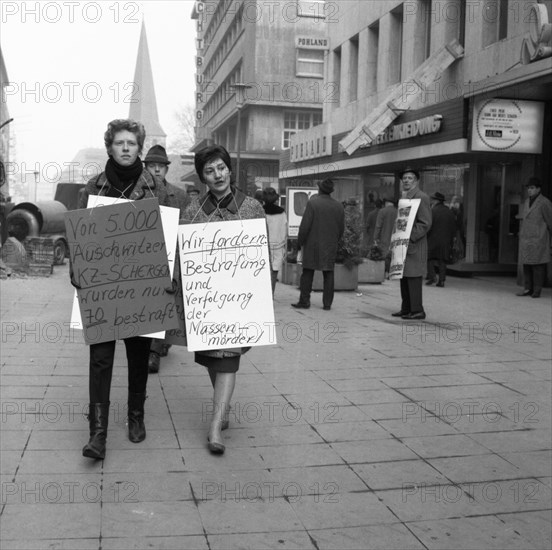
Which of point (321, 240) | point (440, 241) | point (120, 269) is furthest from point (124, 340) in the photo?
point (440, 241)

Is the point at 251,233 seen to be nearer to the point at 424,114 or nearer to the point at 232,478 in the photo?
the point at 232,478

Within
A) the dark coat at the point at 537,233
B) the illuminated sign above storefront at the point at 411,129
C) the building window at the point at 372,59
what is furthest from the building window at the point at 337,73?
the dark coat at the point at 537,233

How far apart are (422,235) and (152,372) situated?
4.46 metres

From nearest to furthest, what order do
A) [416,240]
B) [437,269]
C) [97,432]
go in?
1. [97,432]
2. [416,240]
3. [437,269]

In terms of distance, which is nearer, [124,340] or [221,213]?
[124,340]

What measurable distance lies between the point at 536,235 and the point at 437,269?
2.71 metres

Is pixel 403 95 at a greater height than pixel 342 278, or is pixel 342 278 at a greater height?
pixel 403 95

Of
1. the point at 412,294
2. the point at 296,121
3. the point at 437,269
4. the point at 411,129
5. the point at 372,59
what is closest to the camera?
the point at 412,294

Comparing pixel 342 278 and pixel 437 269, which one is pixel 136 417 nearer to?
pixel 342 278

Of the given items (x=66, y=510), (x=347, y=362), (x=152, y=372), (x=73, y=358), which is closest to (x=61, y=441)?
(x=66, y=510)

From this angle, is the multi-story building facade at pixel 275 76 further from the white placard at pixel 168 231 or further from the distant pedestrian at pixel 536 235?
the white placard at pixel 168 231

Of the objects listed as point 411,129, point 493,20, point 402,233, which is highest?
point 493,20

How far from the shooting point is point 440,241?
15930mm

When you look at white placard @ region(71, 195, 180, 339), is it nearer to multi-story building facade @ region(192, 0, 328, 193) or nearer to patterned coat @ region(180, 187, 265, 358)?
patterned coat @ region(180, 187, 265, 358)
